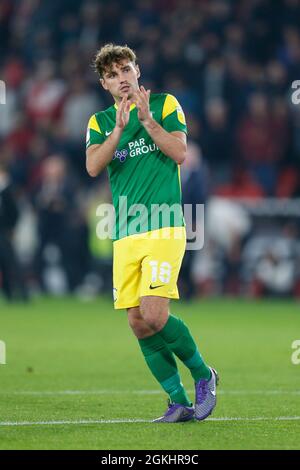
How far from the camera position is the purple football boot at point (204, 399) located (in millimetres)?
7480

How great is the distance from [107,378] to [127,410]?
6.19 ft

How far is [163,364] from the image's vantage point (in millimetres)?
7535

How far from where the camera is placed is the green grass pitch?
22.3 feet

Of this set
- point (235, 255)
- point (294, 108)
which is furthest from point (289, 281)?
point (294, 108)

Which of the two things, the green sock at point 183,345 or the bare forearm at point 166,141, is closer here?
the bare forearm at point 166,141

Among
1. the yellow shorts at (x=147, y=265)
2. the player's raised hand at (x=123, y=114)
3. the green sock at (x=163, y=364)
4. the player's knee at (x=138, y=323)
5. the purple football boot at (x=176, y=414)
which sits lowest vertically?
the purple football boot at (x=176, y=414)

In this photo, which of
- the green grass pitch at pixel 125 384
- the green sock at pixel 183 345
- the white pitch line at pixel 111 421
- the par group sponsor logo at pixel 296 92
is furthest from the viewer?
the par group sponsor logo at pixel 296 92

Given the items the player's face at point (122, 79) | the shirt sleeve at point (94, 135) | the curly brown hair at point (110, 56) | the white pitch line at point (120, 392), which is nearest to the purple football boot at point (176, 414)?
the white pitch line at point (120, 392)

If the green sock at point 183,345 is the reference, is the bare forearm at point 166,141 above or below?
above

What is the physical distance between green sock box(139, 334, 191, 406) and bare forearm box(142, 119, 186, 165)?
113 centimetres

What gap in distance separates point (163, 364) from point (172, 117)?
1.56m

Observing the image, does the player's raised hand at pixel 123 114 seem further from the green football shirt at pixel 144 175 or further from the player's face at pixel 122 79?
the green football shirt at pixel 144 175

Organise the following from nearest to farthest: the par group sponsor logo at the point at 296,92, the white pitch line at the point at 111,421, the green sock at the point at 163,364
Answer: the white pitch line at the point at 111,421, the green sock at the point at 163,364, the par group sponsor logo at the point at 296,92

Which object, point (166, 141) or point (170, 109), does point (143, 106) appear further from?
point (170, 109)
